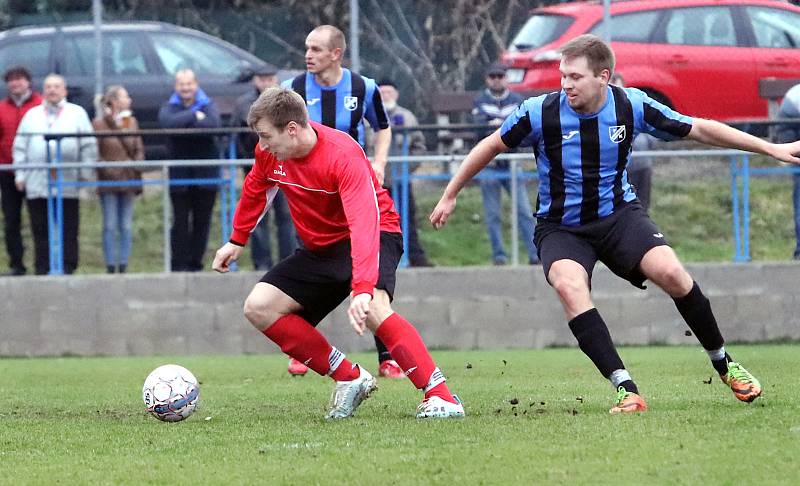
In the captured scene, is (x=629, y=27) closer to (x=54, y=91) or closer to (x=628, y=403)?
(x=54, y=91)

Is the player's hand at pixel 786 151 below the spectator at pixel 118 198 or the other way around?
the other way around

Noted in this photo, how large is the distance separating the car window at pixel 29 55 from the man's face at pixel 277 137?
10.5m

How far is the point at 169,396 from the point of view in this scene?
7676 millimetres

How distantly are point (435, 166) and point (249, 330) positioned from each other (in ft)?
7.41

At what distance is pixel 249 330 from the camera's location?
45.3 ft

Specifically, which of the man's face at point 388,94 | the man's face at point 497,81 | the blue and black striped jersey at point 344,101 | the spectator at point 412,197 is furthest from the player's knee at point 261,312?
the man's face at point 388,94

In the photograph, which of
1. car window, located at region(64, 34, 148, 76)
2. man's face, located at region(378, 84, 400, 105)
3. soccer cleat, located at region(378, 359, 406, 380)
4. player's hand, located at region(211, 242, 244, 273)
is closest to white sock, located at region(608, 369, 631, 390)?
player's hand, located at region(211, 242, 244, 273)

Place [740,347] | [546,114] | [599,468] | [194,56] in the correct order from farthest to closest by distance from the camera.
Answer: [194,56]
[740,347]
[546,114]
[599,468]

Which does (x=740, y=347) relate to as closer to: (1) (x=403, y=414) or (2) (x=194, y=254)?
(2) (x=194, y=254)

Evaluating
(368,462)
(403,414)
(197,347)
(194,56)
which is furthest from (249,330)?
(368,462)

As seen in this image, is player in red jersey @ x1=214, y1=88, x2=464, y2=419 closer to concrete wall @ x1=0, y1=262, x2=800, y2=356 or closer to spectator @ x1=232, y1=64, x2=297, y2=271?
concrete wall @ x1=0, y1=262, x2=800, y2=356

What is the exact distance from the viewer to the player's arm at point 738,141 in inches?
293

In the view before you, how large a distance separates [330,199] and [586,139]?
4.32 ft

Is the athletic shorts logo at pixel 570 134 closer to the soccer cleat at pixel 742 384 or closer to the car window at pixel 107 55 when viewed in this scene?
the soccer cleat at pixel 742 384
